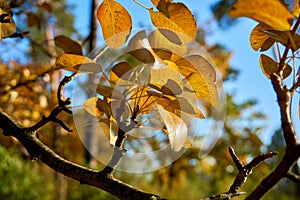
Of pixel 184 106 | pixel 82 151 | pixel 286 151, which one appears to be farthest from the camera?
pixel 82 151

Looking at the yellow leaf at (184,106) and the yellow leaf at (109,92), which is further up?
the yellow leaf at (184,106)

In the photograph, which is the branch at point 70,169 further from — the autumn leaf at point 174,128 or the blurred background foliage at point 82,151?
the blurred background foliage at point 82,151

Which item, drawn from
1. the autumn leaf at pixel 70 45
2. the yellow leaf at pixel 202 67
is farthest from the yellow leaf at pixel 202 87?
the autumn leaf at pixel 70 45

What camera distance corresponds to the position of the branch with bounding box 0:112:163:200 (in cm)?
25

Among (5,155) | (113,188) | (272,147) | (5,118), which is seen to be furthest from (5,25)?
(272,147)

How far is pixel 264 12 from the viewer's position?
0.61 ft

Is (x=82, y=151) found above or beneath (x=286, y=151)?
beneath

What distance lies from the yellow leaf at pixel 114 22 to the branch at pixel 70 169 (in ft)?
0.28

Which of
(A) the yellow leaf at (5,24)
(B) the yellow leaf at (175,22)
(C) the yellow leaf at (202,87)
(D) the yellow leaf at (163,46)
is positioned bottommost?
(A) the yellow leaf at (5,24)

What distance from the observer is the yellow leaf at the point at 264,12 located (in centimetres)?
18

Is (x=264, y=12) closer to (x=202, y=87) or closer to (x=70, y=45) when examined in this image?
(x=202, y=87)

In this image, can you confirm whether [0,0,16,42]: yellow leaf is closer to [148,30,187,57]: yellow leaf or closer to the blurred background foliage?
[148,30,187,57]: yellow leaf

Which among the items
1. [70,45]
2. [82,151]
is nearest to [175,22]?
[70,45]

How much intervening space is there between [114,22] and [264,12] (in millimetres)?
132
